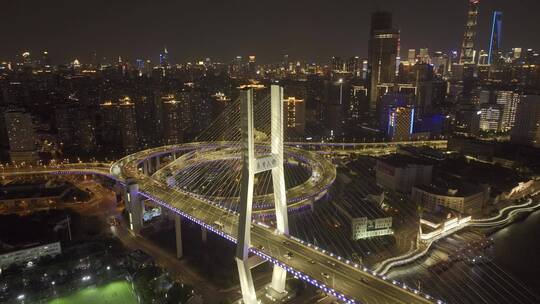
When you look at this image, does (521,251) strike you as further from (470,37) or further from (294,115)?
(470,37)

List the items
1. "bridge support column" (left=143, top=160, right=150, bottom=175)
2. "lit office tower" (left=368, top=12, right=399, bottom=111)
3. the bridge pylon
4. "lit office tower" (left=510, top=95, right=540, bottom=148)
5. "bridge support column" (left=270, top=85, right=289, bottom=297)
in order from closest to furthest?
1. the bridge pylon
2. "bridge support column" (left=270, top=85, right=289, bottom=297)
3. "bridge support column" (left=143, top=160, right=150, bottom=175)
4. "lit office tower" (left=510, top=95, right=540, bottom=148)
5. "lit office tower" (left=368, top=12, right=399, bottom=111)

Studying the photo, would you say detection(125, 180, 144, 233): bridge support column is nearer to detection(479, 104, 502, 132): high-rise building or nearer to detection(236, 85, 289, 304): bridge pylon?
detection(236, 85, 289, 304): bridge pylon

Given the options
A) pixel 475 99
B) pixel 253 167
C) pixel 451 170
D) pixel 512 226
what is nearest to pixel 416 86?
pixel 475 99

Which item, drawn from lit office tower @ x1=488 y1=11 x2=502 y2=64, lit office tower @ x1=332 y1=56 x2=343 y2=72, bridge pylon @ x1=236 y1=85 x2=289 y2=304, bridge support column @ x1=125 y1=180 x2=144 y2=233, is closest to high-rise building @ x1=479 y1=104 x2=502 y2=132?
lit office tower @ x1=332 y1=56 x2=343 y2=72

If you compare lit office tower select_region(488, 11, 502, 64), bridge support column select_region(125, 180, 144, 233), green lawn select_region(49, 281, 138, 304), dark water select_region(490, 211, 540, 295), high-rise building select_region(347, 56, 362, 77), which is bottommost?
dark water select_region(490, 211, 540, 295)

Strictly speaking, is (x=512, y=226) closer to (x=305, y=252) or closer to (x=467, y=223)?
(x=467, y=223)

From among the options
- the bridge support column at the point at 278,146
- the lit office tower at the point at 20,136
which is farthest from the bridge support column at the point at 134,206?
the lit office tower at the point at 20,136
